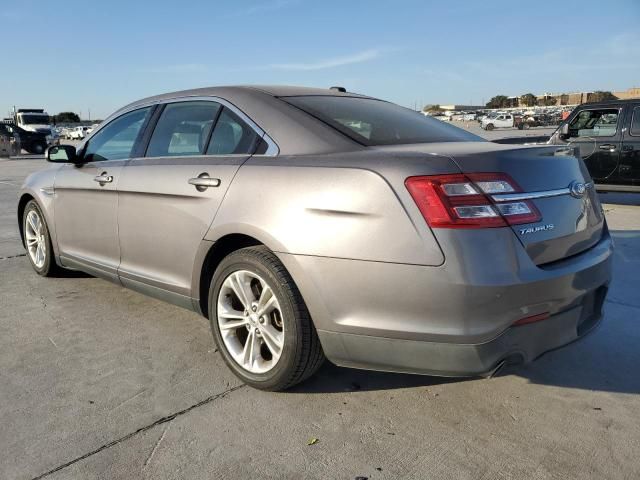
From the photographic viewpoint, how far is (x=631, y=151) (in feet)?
28.0

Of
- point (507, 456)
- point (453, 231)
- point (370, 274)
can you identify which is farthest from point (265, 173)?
point (507, 456)

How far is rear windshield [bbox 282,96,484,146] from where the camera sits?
2.82 m

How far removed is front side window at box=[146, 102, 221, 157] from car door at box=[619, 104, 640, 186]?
7484mm

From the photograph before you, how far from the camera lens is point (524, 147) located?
254cm

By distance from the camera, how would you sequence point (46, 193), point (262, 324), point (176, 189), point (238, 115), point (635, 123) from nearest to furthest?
point (262, 324) → point (238, 115) → point (176, 189) → point (46, 193) → point (635, 123)

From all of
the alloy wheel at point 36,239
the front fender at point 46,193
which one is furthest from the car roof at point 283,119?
the alloy wheel at point 36,239

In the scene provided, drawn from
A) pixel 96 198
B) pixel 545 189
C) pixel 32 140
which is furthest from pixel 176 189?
pixel 32 140

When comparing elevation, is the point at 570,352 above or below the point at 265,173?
below

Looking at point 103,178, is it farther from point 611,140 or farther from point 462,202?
point 611,140

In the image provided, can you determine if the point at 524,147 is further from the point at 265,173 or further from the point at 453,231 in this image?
the point at 265,173

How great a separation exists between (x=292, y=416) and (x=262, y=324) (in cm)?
47

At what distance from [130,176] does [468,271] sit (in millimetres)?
2331

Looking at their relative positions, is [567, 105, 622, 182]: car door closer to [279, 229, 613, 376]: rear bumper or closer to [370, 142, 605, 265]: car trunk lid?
[370, 142, 605, 265]: car trunk lid

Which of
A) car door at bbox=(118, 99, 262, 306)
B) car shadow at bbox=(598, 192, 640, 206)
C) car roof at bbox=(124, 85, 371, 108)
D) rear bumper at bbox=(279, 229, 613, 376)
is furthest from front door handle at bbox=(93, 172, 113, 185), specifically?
car shadow at bbox=(598, 192, 640, 206)
